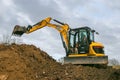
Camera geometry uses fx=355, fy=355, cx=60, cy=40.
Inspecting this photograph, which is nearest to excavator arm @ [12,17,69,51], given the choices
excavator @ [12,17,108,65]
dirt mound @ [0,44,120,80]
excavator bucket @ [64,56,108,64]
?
excavator @ [12,17,108,65]

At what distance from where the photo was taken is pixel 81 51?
24469 mm

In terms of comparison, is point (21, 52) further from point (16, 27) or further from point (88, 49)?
point (88, 49)

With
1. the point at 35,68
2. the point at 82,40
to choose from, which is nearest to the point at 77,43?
the point at 82,40

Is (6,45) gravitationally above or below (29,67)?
above

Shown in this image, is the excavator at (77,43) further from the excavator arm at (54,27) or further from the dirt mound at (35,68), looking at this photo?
the dirt mound at (35,68)

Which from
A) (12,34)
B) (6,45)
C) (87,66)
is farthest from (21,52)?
(87,66)

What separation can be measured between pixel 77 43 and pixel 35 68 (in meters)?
6.13

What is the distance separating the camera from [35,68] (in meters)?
19.2

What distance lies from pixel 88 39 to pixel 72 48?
131 centimetres

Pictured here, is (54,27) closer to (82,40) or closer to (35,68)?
(82,40)

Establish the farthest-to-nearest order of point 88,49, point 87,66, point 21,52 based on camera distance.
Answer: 1. point 88,49
2. point 87,66
3. point 21,52

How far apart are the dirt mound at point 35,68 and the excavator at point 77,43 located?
175cm

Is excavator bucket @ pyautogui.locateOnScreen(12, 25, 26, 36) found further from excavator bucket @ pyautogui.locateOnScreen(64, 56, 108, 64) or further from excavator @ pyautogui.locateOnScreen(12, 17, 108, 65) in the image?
excavator bucket @ pyautogui.locateOnScreen(64, 56, 108, 64)

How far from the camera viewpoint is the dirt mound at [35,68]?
709 inches
